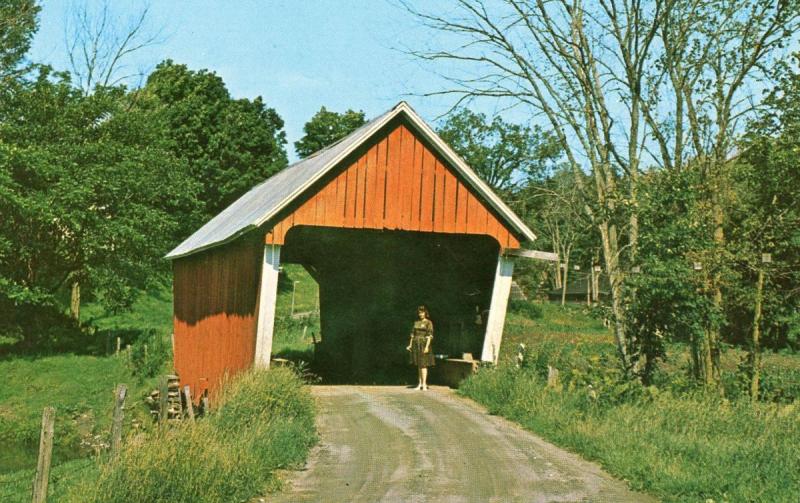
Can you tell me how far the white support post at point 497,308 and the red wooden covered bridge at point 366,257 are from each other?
0.9 inches

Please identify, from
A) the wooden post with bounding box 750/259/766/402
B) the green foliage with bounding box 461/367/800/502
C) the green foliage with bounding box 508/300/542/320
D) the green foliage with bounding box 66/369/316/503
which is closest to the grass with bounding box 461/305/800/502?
the green foliage with bounding box 461/367/800/502

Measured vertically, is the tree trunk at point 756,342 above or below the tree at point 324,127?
below

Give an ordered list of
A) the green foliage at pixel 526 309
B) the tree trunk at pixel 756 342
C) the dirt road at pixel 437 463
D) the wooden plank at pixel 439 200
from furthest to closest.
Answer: the green foliage at pixel 526 309 < the wooden plank at pixel 439 200 < the tree trunk at pixel 756 342 < the dirt road at pixel 437 463

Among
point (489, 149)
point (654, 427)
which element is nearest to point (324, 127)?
point (489, 149)

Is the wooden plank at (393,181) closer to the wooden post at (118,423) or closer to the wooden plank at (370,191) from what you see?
the wooden plank at (370,191)

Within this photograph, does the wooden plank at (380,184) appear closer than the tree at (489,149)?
Yes

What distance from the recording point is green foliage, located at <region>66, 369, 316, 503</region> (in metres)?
8.43

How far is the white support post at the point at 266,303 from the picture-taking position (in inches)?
629

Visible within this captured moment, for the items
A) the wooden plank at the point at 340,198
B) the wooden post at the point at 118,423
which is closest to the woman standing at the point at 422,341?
the wooden plank at the point at 340,198

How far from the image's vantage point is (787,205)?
1549 cm

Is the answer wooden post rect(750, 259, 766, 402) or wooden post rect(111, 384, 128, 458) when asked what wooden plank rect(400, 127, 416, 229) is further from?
wooden post rect(111, 384, 128, 458)

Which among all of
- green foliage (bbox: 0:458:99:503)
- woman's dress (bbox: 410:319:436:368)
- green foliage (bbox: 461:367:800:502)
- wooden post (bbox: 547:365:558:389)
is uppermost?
woman's dress (bbox: 410:319:436:368)

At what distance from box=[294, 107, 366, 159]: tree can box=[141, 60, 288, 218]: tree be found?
962 centimetres

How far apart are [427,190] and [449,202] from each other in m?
0.50
